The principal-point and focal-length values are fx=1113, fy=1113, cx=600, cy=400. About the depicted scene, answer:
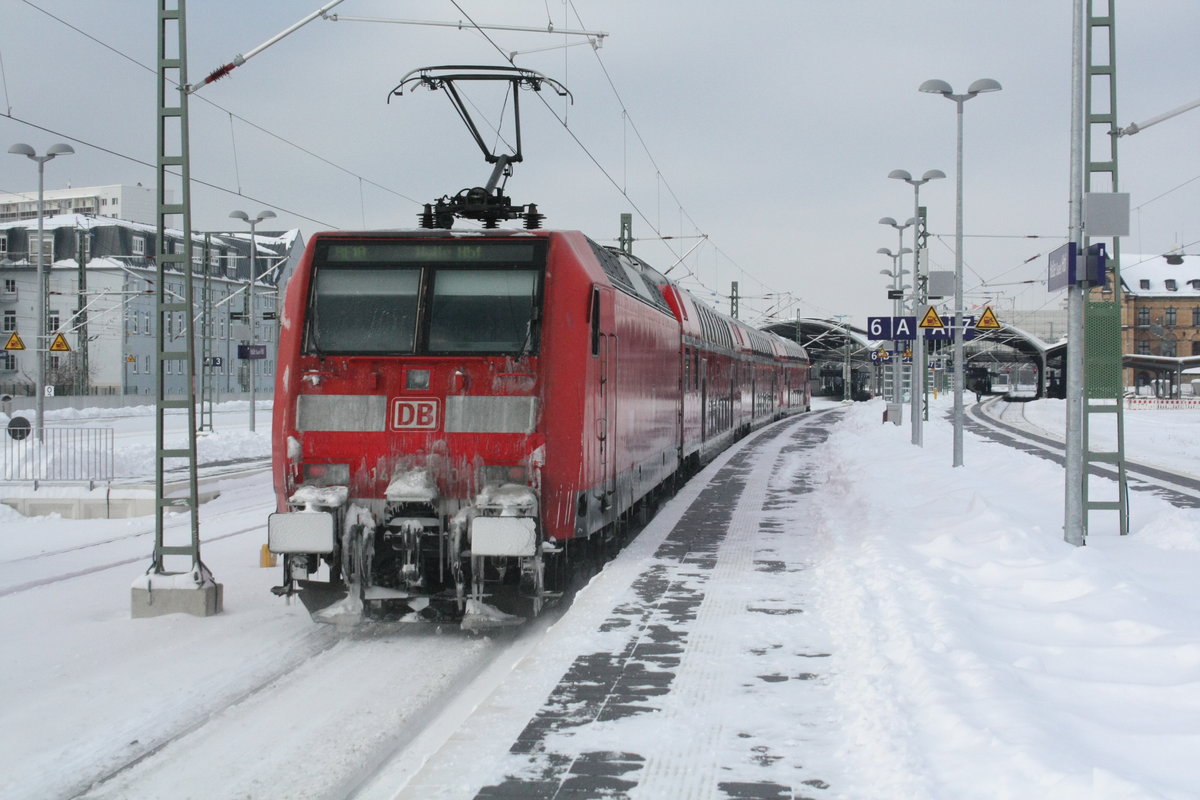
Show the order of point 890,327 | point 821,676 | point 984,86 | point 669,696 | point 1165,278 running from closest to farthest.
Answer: point 669,696
point 821,676
point 984,86
point 890,327
point 1165,278

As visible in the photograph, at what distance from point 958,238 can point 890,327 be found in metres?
4.32

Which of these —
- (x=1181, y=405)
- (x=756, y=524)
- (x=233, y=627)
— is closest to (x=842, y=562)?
(x=756, y=524)

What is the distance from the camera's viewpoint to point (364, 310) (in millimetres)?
8734

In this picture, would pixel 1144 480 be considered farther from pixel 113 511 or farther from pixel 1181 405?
pixel 1181 405

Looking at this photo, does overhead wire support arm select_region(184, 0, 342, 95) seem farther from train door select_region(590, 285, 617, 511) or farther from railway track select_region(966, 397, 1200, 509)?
railway track select_region(966, 397, 1200, 509)

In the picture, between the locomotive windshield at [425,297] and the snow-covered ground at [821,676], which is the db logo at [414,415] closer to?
the locomotive windshield at [425,297]

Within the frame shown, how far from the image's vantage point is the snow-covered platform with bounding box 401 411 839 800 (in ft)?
16.7

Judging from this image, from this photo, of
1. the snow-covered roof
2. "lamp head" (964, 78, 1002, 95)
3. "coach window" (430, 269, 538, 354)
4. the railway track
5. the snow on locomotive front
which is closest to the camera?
the snow on locomotive front

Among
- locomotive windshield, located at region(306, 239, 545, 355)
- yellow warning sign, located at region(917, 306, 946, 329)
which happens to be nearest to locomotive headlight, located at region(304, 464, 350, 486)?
locomotive windshield, located at region(306, 239, 545, 355)

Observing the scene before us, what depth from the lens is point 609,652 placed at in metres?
7.36

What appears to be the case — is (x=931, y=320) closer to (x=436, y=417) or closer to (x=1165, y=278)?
(x=436, y=417)

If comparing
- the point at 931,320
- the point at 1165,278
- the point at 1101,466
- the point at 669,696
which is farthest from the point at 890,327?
the point at 1165,278

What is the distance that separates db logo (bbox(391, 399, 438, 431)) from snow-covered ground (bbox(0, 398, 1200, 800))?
1618mm

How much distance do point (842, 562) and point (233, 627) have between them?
5459mm
